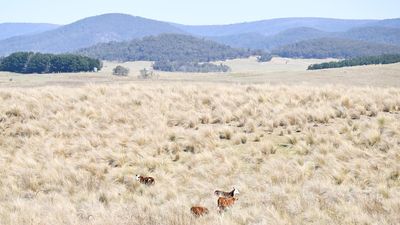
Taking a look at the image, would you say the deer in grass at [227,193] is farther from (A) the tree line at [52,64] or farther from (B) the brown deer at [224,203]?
(A) the tree line at [52,64]

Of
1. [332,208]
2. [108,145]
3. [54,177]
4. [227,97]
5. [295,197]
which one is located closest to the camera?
[332,208]

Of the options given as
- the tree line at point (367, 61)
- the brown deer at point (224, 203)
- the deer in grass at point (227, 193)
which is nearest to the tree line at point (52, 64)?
the tree line at point (367, 61)

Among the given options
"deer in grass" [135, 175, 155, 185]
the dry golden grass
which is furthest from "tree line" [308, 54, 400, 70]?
"deer in grass" [135, 175, 155, 185]

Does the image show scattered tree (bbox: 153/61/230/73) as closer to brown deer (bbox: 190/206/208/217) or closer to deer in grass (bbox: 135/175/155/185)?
deer in grass (bbox: 135/175/155/185)

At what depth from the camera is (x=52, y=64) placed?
104 meters

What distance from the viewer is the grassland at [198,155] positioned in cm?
761

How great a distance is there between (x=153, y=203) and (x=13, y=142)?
6610 millimetres

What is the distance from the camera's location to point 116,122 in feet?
49.0

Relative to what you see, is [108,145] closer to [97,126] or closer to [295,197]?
[97,126]

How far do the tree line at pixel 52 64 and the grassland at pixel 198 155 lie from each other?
87.2 meters

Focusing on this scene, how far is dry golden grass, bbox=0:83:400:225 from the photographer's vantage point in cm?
761

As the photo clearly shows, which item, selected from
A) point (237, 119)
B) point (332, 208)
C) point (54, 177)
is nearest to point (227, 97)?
point (237, 119)

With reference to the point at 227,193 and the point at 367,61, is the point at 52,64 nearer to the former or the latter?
the point at 367,61

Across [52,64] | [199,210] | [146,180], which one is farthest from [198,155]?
[52,64]
